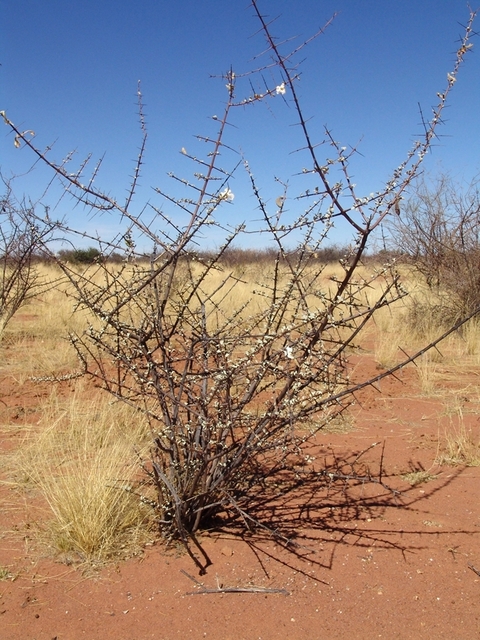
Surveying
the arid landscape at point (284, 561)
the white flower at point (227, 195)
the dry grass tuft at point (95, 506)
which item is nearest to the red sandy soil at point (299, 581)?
the arid landscape at point (284, 561)

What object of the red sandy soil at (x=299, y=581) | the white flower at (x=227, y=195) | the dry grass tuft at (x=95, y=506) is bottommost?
the red sandy soil at (x=299, y=581)

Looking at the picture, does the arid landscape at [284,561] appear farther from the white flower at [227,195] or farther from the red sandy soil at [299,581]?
the white flower at [227,195]

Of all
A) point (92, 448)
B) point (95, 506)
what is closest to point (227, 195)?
point (95, 506)

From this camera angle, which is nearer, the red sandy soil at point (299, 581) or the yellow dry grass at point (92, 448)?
the red sandy soil at point (299, 581)

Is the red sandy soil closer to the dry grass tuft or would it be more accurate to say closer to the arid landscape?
the arid landscape

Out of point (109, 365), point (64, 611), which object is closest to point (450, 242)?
point (109, 365)

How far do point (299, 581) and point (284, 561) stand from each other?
166 mm

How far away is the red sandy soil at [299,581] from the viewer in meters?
2.14

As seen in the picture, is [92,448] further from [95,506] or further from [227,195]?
[227,195]

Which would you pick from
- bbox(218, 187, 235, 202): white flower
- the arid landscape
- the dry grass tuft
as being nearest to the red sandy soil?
the arid landscape

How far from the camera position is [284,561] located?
8.46 ft

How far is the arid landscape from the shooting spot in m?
2.17

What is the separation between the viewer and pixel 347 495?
127 inches

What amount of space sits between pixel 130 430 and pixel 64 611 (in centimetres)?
199
